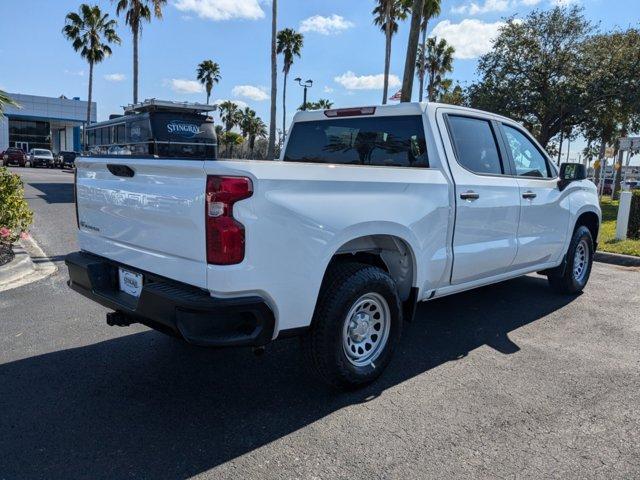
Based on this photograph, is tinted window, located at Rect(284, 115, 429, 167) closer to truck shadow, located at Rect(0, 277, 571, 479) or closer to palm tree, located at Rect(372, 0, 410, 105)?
truck shadow, located at Rect(0, 277, 571, 479)

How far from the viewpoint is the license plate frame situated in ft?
10.6

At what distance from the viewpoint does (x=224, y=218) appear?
2.72 meters

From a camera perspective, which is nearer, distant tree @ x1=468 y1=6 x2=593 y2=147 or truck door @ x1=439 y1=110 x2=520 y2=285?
truck door @ x1=439 y1=110 x2=520 y2=285

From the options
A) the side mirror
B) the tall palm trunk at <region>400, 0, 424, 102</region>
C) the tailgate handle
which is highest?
the tall palm trunk at <region>400, 0, 424, 102</region>

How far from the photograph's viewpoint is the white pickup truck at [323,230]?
2785mm

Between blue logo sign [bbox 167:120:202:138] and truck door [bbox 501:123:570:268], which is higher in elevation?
blue logo sign [bbox 167:120:202:138]

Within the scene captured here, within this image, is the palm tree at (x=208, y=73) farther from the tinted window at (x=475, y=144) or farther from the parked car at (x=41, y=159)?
the tinted window at (x=475, y=144)

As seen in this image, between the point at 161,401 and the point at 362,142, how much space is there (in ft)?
8.81

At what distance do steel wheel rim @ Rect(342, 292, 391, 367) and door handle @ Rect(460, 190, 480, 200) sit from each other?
116 centimetres

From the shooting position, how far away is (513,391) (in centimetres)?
369

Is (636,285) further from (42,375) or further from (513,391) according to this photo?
(42,375)

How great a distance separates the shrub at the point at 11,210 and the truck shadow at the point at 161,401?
363 cm

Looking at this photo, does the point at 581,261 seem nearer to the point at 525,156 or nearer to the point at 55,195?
the point at 525,156

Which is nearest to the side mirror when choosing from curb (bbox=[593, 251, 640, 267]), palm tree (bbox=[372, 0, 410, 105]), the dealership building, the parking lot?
the parking lot
